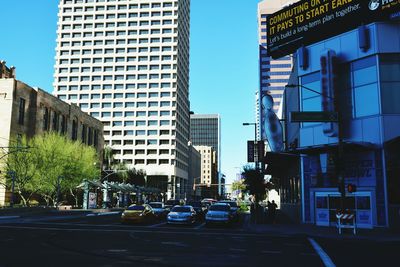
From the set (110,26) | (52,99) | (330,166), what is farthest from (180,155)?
(330,166)

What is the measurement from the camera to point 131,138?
123312mm

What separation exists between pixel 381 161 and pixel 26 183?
39.8m

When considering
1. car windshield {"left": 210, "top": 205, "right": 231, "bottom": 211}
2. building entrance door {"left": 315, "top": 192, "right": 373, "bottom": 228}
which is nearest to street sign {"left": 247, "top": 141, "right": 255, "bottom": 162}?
car windshield {"left": 210, "top": 205, "right": 231, "bottom": 211}

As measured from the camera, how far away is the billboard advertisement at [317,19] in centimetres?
2757

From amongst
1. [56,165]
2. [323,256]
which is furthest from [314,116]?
[56,165]

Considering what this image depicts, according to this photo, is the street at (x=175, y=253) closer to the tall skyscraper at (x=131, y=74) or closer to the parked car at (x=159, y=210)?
the parked car at (x=159, y=210)

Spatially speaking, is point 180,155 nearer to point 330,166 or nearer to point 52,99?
point 52,99

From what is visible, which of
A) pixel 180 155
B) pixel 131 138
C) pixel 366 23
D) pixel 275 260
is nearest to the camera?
pixel 275 260

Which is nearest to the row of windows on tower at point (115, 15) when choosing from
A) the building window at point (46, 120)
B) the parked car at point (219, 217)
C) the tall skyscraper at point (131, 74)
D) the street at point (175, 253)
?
the tall skyscraper at point (131, 74)

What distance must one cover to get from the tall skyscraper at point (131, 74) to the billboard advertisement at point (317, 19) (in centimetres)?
8674

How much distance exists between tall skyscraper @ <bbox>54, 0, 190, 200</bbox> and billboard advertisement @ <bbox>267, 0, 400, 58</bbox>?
86.7m

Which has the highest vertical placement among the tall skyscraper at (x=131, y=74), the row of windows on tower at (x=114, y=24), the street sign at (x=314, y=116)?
the row of windows on tower at (x=114, y=24)

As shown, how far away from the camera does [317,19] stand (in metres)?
32.0

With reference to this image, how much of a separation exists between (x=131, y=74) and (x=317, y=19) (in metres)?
99.2
